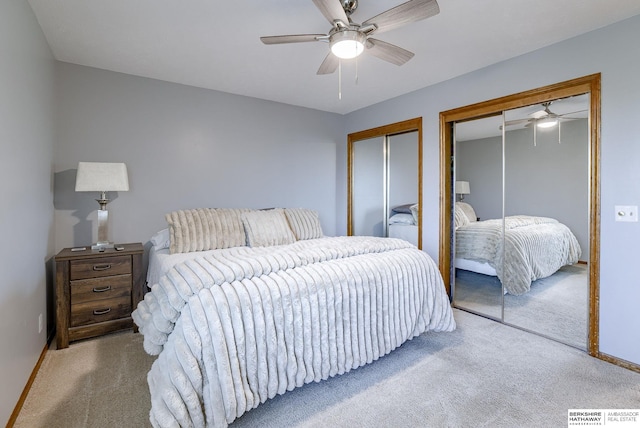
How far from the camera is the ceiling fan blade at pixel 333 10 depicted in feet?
5.53

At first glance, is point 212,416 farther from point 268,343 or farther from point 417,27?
point 417,27

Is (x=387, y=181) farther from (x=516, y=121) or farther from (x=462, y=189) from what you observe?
(x=516, y=121)

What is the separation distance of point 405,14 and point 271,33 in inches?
45.6

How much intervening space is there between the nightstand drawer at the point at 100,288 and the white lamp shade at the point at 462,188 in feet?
11.3

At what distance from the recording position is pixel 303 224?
3742 mm

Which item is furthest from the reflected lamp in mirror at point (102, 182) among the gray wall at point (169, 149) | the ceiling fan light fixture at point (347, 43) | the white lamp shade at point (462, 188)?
the white lamp shade at point (462, 188)

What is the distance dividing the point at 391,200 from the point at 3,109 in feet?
12.4

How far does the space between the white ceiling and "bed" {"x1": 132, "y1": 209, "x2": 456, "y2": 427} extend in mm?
1698

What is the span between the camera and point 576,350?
253cm

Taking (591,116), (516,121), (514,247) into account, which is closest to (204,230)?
(514,247)

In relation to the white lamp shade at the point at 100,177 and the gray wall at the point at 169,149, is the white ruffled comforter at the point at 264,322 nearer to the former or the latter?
the white lamp shade at the point at 100,177

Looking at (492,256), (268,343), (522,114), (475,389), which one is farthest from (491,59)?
(268,343)

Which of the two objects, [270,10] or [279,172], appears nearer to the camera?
[270,10]

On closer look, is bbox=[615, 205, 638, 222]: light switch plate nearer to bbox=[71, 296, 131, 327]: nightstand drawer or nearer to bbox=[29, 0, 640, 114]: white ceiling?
bbox=[29, 0, 640, 114]: white ceiling
